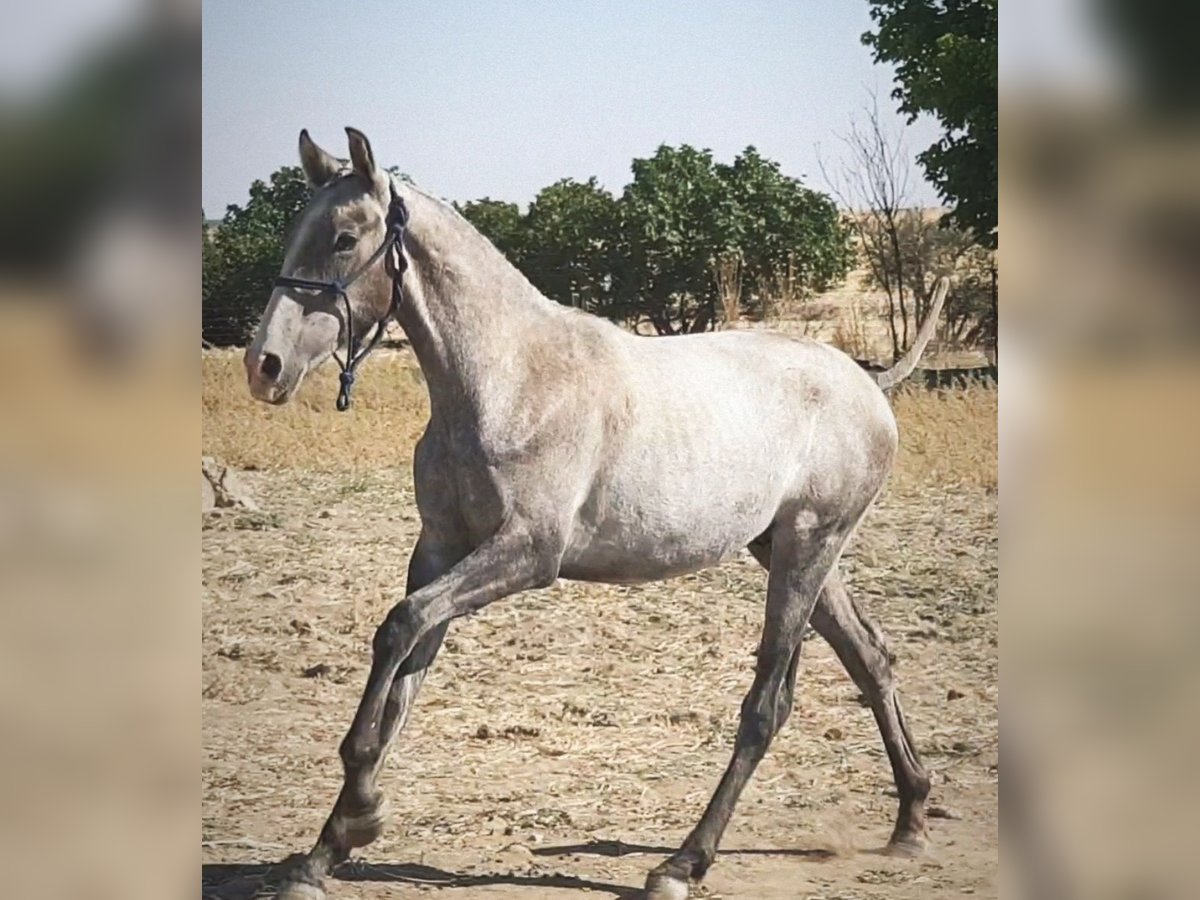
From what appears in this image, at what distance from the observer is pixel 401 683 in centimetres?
404

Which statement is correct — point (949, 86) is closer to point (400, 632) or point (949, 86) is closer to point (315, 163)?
point (315, 163)

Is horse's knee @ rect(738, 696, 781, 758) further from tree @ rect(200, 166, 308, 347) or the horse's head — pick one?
tree @ rect(200, 166, 308, 347)

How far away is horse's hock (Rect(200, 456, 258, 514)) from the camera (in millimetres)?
6109

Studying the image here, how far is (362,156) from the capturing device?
393cm

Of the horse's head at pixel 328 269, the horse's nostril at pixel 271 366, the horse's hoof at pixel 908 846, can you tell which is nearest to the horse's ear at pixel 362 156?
the horse's head at pixel 328 269

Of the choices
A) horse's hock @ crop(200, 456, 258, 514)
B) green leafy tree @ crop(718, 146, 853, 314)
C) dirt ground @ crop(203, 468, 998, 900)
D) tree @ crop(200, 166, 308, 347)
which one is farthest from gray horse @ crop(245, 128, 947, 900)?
horse's hock @ crop(200, 456, 258, 514)

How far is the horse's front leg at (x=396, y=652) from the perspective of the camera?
3.81 m

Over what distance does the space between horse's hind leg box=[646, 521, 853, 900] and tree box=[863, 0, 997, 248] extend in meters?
1.71
